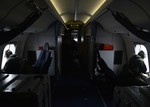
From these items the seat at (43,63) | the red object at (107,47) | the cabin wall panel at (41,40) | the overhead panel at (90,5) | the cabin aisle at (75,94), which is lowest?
the cabin aisle at (75,94)

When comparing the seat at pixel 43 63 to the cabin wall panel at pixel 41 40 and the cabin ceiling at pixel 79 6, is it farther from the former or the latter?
the cabin wall panel at pixel 41 40

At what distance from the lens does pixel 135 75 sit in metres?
5.43

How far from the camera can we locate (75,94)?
5539 millimetres

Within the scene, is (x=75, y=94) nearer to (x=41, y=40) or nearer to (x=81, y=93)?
(x=81, y=93)

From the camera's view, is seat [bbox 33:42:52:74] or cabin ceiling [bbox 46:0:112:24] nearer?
cabin ceiling [bbox 46:0:112:24]

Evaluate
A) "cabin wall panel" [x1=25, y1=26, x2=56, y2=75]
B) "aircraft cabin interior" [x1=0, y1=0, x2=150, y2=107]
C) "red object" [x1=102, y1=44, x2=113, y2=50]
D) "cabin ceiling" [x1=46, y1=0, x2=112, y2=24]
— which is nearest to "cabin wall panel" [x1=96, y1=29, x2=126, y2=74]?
"aircraft cabin interior" [x1=0, y1=0, x2=150, y2=107]

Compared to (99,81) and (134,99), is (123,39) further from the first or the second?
(134,99)

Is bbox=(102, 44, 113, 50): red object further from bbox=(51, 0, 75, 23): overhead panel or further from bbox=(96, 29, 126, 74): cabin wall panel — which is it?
bbox=(51, 0, 75, 23): overhead panel

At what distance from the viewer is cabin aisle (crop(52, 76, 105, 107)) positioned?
4.83 m

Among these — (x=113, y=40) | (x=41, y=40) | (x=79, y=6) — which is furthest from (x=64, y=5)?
(x=113, y=40)

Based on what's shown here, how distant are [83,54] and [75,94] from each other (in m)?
4.93

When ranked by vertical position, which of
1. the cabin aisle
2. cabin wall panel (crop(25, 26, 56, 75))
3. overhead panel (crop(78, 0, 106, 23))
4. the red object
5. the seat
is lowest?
the cabin aisle

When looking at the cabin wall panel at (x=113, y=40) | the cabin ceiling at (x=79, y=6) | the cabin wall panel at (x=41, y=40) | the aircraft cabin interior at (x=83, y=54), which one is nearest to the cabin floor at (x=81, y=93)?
the aircraft cabin interior at (x=83, y=54)

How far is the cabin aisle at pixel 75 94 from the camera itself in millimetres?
4828
